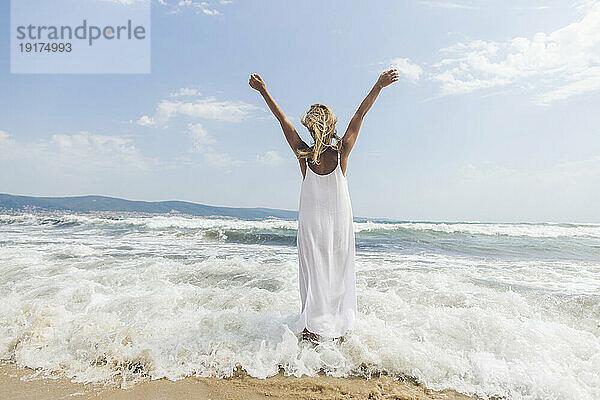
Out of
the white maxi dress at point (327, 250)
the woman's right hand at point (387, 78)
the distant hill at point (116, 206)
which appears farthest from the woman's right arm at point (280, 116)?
the distant hill at point (116, 206)

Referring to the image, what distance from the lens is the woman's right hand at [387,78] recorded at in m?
2.88

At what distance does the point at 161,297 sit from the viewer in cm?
425

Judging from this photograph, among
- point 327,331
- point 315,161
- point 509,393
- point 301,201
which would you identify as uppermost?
point 315,161

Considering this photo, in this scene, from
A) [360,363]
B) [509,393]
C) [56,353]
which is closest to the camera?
[509,393]

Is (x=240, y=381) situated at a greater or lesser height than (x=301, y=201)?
lesser

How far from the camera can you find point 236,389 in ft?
7.93

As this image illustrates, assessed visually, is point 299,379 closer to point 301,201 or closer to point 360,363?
point 360,363

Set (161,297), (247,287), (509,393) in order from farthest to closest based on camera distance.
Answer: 1. (247,287)
2. (161,297)
3. (509,393)

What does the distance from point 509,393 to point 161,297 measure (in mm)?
3504

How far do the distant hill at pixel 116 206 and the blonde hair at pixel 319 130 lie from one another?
1019 inches

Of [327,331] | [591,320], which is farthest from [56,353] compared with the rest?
[591,320]

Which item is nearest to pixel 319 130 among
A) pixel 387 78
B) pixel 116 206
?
pixel 387 78

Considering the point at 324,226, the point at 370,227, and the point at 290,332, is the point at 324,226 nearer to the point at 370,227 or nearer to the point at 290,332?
the point at 290,332

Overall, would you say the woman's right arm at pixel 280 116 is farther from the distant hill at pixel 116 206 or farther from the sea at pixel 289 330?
the distant hill at pixel 116 206
